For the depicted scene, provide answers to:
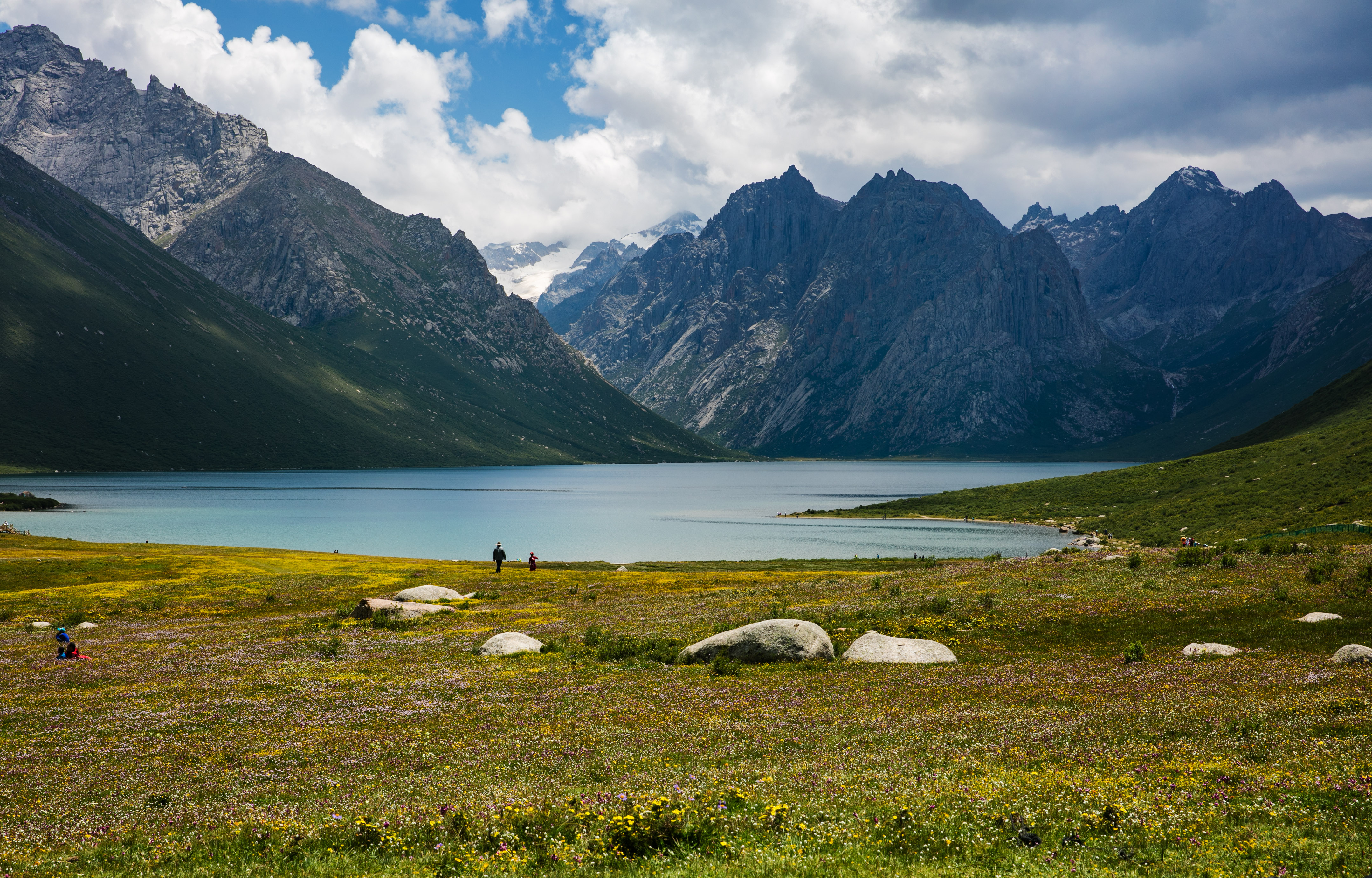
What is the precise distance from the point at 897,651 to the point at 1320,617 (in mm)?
16614

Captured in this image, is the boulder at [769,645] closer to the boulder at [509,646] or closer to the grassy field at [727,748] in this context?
the grassy field at [727,748]

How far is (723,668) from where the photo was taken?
28.1m

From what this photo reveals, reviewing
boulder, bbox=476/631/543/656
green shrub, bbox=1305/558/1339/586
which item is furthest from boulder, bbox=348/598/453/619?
green shrub, bbox=1305/558/1339/586

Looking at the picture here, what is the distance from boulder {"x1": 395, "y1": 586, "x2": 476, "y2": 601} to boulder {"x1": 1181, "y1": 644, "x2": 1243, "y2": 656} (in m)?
42.2

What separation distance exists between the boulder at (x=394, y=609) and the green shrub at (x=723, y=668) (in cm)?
2346

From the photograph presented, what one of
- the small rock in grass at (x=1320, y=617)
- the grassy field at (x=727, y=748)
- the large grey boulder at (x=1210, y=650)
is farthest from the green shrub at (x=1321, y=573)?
the large grey boulder at (x=1210, y=650)

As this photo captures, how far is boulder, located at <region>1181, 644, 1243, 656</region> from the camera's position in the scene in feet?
84.8

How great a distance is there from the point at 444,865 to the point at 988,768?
409 inches

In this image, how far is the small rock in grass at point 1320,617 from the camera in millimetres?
28953

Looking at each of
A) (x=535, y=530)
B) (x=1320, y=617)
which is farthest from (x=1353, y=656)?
(x=535, y=530)

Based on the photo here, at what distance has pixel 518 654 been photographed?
3238 centimetres

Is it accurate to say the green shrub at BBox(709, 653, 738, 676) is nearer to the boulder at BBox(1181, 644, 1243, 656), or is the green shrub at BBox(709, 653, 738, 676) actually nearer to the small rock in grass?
the boulder at BBox(1181, 644, 1243, 656)

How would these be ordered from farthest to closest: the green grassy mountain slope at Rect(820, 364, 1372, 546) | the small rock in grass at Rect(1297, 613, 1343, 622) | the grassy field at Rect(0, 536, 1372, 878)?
1. the green grassy mountain slope at Rect(820, 364, 1372, 546)
2. the small rock in grass at Rect(1297, 613, 1343, 622)
3. the grassy field at Rect(0, 536, 1372, 878)

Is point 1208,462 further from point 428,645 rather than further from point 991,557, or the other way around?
point 428,645
